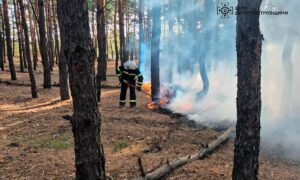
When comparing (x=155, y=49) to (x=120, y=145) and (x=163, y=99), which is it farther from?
(x=120, y=145)

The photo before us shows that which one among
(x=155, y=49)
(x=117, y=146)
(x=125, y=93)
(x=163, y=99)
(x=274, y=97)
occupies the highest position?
(x=155, y=49)

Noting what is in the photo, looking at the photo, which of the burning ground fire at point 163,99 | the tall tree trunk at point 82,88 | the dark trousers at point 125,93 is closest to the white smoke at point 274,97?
the burning ground fire at point 163,99

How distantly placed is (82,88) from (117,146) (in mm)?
4040

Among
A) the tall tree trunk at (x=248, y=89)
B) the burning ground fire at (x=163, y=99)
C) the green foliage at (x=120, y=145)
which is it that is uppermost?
the tall tree trunk at (x=248, y=89)

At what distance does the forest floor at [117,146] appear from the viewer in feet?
22.1

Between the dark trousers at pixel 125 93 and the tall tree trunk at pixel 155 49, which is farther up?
the tall tree trunk at pixel 155 49

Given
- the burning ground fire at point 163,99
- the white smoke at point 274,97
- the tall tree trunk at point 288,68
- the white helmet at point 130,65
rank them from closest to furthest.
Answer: the white smoke at point 274,97 → the white helmet at point 130,65 → the tall tree trunk at point 288,68 → the burning ground fire at point 163,99

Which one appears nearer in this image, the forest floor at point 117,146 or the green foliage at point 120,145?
the forest floor at point 117,146

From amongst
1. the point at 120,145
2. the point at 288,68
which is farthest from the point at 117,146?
the point at 288,68

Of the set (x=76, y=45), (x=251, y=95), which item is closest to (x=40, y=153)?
(x=76, y=45)

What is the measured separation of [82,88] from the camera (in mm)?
4582

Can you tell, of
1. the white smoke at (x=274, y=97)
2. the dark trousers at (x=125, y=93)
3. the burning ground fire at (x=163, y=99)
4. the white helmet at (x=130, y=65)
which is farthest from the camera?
the burning ground fire at (x=163, y=99)

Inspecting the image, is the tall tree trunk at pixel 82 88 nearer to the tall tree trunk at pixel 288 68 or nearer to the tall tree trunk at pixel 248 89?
the tall tree trunk at pixel 248 89

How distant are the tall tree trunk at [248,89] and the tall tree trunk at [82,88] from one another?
215 cm
